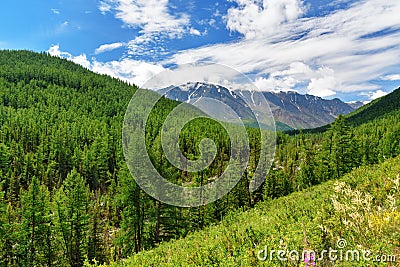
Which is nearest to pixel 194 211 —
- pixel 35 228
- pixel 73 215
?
pixel 73 215

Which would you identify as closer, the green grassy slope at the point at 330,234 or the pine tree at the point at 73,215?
the green grassy slope at the point at 330,234

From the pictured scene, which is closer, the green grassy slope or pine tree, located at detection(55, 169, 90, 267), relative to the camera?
the green grassy slope

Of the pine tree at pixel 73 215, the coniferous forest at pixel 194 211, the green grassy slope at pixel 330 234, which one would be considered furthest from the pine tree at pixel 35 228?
the green grassy slope at pixel 330 234

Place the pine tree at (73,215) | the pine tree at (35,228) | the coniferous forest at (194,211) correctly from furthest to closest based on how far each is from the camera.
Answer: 1. the pine tree at (73,215)
2. the pine tree at (35,228)
3. the coniferous forest at (194,211)

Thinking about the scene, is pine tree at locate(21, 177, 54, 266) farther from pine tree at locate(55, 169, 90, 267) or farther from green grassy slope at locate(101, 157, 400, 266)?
green grassy slope at locate(101, 157, 400, 266)

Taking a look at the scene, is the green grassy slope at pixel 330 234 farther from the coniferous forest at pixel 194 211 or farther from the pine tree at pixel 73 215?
the pine tree at pixel 73 215

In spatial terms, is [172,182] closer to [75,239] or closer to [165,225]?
[165,225]

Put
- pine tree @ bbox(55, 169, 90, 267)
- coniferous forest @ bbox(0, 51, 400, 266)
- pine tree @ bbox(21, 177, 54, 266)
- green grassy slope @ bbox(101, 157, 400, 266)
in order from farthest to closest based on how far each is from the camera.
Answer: pine tree @ bbox(55, 169, 90, 267) → pine tree @ bbox(21, 177, 54, 266) → coniferous forest @ bbox(0, 51, 400, 266) → green grassy slope @ bbox(101, 157, 400, 266)

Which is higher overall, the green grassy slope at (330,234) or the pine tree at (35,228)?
the green grassy slope at (330,234)

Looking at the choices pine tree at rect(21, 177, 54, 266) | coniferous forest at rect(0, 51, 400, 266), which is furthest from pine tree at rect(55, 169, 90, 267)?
pine tree at rect(21, 177, 54, 266)

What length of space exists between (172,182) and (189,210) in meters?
7.66

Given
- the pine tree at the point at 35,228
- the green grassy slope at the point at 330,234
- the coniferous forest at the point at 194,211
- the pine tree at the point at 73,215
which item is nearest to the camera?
the green grassy slope at the point at 330,234

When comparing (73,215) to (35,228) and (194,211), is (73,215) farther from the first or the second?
(194,211)

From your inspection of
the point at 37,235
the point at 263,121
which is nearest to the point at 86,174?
the point at 37,235
